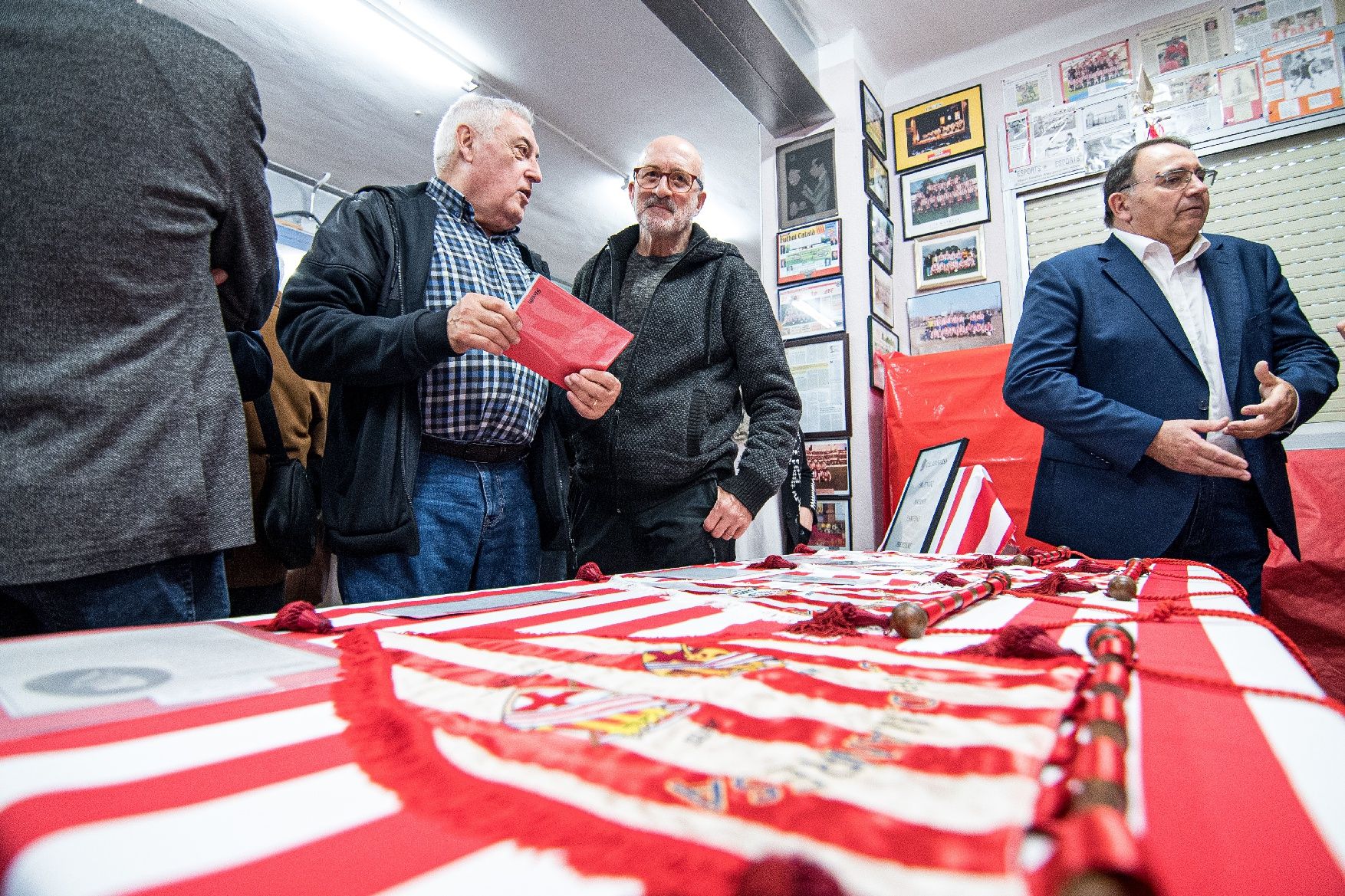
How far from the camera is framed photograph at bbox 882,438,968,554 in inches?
83.7

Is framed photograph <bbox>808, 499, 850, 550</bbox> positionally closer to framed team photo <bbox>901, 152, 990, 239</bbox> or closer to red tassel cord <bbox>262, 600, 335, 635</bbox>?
framed team photo <bbox>901, 152, 990, 239</bbox>

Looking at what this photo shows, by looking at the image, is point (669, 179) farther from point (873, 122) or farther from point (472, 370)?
point (873, 122)

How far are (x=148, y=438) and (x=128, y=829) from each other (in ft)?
2.12

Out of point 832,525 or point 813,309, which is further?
point 813,309

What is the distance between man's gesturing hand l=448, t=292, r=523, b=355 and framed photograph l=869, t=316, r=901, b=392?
206 centimetres

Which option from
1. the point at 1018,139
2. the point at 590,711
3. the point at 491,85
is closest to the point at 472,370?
the point at 590,711

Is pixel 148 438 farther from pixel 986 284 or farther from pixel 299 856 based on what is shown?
pixel 986 284

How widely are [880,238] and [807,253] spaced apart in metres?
0.35

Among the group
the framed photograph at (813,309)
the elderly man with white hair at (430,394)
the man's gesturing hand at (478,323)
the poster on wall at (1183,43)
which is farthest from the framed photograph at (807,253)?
the man's gesturing hand at (478,323)

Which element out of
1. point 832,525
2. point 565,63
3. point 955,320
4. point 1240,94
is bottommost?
point 832,525

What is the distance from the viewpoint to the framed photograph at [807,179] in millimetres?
2977

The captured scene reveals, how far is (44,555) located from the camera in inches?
27.3

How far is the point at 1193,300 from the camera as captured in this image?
66.3 inches

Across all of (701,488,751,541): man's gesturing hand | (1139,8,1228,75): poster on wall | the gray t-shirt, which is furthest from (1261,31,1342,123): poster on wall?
(701,488,751,541): man's gesturing hand
